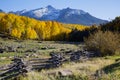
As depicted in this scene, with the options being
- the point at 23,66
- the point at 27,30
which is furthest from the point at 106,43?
the point at 27,30

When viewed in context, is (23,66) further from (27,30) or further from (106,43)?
(27,30)

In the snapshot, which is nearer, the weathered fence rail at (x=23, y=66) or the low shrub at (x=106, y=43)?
the weathered fence rail at (x=23, y=66)

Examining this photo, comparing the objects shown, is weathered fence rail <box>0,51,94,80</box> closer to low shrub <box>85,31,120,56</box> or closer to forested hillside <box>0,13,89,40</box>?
low shrub <box>85,31,120,56</box>

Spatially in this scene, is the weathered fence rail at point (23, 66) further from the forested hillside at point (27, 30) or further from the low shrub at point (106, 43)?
the forested hillside at point (27, 30)

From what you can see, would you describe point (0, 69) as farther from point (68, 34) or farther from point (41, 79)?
point (68, 34)

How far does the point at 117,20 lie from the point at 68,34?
32496 millimetres

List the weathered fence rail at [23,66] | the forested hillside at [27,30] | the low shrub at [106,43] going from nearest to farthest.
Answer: the weathered fence rail at [23,66] < the low shrub at [106,43] < the forested hillside at [27,30]

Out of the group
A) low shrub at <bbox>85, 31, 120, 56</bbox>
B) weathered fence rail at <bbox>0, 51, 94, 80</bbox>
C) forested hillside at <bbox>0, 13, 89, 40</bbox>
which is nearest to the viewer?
weathered fence rail at <bbox>0, 51, 94, 80</bbox>

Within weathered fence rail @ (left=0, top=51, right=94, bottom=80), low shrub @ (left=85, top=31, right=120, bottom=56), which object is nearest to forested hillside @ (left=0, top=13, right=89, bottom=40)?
low shrub @ (left=85, top=31, right=120, bottom=56)

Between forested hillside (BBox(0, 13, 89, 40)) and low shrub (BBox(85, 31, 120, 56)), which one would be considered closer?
low shrub (BBox(85, 31, 120, 56))

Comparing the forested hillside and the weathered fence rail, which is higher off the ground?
the forested hillside

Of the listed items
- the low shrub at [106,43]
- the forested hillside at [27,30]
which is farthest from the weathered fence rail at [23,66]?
the forested hillside at [27,30]

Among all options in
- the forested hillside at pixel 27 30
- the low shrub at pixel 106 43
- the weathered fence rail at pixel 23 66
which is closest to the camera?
the weathered fence rail at pixel 23 66

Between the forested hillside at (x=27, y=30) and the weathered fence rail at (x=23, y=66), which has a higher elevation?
the forested hillside at (x=27, y=30)
